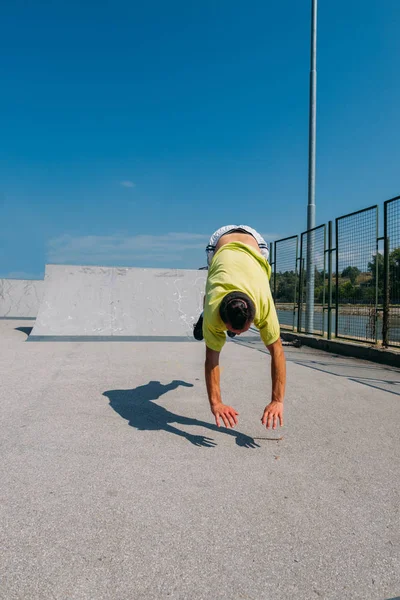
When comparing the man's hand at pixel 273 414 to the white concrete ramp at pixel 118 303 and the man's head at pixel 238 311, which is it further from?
the white concrete ramp at pixel 118 303

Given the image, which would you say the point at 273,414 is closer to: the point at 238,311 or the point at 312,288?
the point at 238,311

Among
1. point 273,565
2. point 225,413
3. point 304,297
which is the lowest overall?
point 273,565

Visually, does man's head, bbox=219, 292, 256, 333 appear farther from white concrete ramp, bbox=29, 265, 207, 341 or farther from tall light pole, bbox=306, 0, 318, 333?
white concrete ramp, bbox=29, 265, 207, 341

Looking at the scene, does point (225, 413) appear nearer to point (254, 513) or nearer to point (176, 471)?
point (176, 471)

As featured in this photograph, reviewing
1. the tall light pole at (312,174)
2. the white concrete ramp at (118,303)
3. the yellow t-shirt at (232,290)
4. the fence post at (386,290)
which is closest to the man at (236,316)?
the yellow t-shirt at (232,290)

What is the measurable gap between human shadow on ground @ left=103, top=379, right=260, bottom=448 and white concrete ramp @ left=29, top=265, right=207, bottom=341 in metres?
6.45

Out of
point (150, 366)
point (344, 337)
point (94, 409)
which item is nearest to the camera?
point (94, 409)

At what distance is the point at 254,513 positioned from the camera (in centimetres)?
255

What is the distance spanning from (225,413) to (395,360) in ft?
17.8

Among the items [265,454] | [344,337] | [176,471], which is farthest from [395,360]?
[176,471]

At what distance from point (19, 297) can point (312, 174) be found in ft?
54.3

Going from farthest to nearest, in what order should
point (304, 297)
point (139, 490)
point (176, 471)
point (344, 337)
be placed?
1. point (304, 297)
2. point (344, 337)
3. point (176, 471)
4. point (139, 490)

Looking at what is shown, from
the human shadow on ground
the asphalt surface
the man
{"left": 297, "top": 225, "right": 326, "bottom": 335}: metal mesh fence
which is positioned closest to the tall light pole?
{"left": 297, "top": 225, "right": 326, "bottom": 335}: metal mesh fence

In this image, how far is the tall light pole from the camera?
11.7 m
